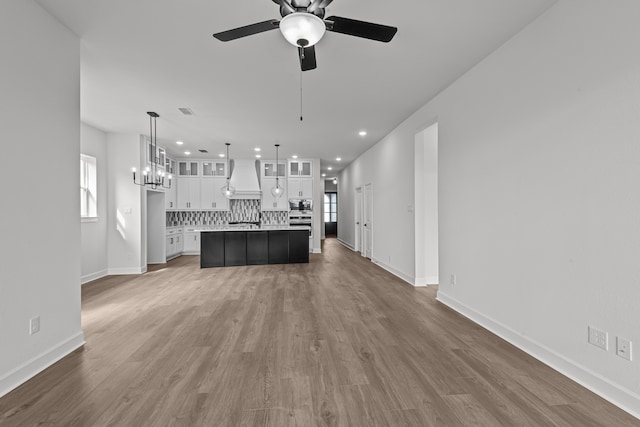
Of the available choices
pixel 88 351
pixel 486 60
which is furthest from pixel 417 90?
pixel 88 351

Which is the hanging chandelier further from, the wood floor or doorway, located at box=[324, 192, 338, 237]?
doorway, located at box=[324, 192, 338, 237]

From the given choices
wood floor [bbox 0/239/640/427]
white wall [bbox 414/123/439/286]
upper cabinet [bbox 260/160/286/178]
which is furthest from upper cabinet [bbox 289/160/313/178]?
wood floor [bbox 0/239/640/427]

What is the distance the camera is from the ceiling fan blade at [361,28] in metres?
2.03

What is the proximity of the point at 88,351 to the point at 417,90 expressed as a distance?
4.89 metres

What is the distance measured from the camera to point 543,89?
2.65 metres

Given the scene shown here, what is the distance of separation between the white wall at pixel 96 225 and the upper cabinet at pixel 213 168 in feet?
10.5

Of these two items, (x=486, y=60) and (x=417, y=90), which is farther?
(x=417, y=90)

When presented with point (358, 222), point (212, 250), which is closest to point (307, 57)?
point (212, 250)

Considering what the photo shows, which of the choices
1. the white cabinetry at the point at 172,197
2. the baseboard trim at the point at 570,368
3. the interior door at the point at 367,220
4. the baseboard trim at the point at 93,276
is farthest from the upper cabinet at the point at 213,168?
the baseboard trim at the point at 570,368

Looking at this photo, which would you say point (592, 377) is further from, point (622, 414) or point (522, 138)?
point (522, 138)

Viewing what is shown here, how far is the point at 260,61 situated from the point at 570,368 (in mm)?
4080

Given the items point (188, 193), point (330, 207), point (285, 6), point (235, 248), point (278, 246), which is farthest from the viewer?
point (330, 207)

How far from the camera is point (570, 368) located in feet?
7.79

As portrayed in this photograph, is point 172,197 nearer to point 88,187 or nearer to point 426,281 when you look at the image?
point 88,187
